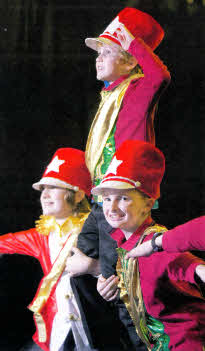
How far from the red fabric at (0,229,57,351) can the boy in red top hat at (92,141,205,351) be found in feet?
1.15

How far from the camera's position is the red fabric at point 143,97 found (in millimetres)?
1601

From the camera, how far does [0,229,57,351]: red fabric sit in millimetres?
1859

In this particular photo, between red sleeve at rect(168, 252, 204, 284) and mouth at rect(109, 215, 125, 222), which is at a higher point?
mouth at rect(109, 215, 125, 222)

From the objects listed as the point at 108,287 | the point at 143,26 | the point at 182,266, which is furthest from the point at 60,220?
the point at 143,26

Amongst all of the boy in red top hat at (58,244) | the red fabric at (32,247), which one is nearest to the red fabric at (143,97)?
the boy in red top hat at (58,244)

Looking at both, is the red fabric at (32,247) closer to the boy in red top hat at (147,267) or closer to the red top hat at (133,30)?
the boy in red top hat at (147,267)

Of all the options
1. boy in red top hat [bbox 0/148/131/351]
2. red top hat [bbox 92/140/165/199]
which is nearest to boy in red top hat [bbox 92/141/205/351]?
red top hat [bbox 92/140/165/199]

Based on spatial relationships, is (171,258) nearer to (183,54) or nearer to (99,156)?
(99,156)

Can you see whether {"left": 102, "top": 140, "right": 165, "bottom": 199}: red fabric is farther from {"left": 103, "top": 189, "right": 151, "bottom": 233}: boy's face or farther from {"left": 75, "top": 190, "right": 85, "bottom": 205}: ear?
{"left": 75, "top": 190, "right": 85, "bottom": 205}: ear

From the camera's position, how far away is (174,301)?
55.5 inches

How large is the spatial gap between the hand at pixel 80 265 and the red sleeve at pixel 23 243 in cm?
18

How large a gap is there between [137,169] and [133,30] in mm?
516

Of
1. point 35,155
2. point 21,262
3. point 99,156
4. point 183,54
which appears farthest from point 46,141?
point 183,54

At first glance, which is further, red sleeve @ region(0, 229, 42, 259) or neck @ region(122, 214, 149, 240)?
red sleeve @ region(0, 229, 42, 259)
